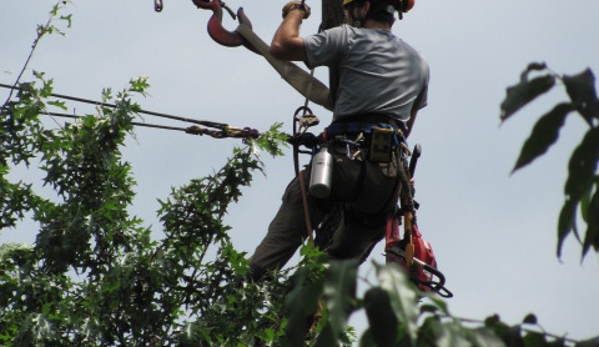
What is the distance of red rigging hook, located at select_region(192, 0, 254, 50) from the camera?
23.6 feet

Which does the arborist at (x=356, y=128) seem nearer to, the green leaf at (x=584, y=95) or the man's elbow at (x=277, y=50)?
the man's elbow at (x=277, y=50)

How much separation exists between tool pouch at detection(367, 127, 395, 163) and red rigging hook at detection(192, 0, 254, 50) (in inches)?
46.6

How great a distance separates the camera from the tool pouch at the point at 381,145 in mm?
6273

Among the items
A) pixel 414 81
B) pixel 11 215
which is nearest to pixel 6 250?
pixel 11 215

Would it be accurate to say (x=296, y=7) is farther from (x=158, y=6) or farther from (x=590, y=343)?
(x=590, y=343)

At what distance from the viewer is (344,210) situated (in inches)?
258

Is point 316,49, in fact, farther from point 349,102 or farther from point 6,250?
point 6,250

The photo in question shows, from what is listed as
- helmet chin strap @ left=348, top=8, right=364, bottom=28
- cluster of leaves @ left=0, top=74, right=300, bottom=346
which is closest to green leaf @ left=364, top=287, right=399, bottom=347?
cluster of leaves @ left=0, top=74, right=300, bottom=346

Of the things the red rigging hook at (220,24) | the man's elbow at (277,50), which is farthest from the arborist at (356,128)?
the red rigging hook at (220,24)

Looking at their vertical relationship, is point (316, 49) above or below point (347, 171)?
above

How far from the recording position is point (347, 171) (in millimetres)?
6305

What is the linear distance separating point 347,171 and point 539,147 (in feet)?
13.3

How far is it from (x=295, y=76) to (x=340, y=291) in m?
4.96

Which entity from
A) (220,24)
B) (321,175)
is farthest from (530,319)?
(220,24)
